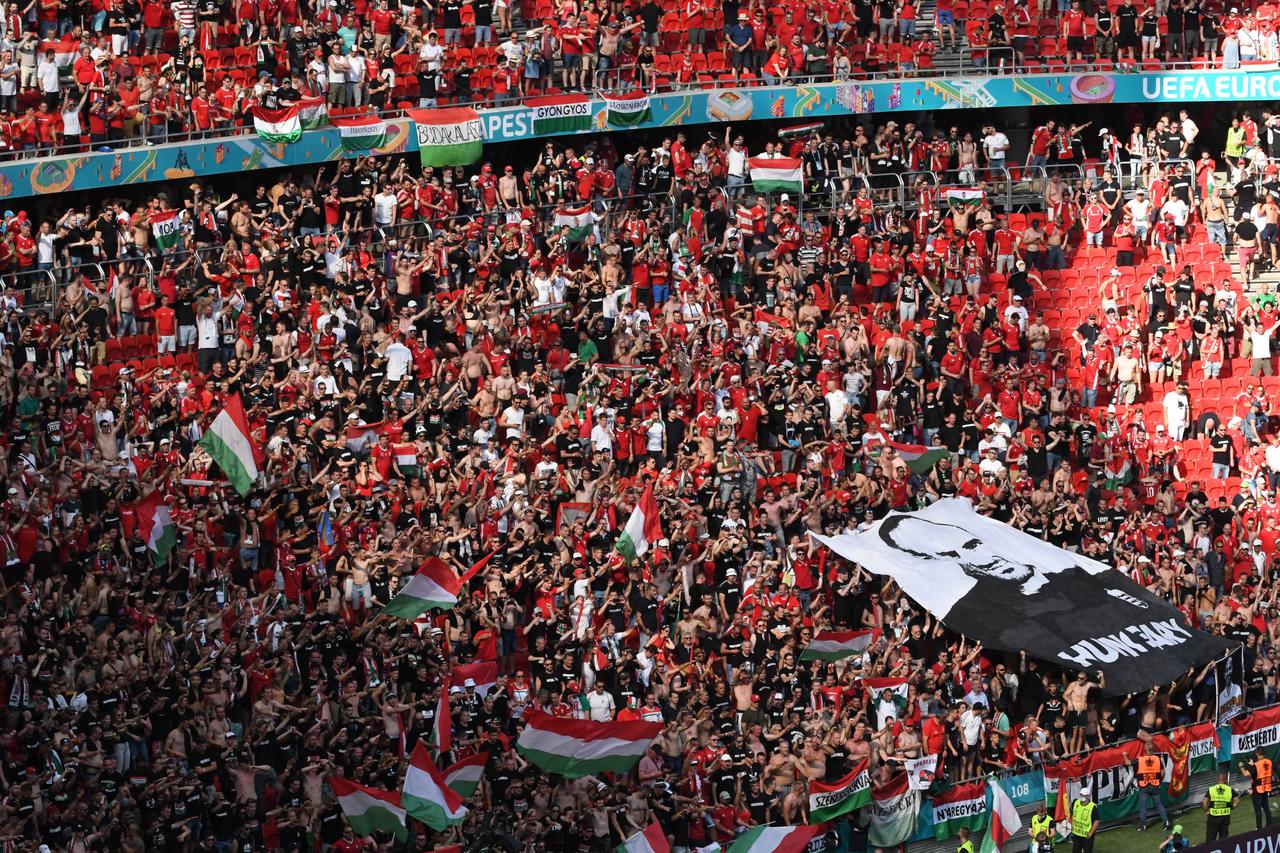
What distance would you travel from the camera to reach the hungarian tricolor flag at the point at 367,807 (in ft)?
90.1

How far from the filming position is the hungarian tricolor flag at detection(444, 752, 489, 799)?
2816cm

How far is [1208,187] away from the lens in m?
40.8

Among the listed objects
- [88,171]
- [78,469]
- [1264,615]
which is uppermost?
[88,171]

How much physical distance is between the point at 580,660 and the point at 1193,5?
19826mm

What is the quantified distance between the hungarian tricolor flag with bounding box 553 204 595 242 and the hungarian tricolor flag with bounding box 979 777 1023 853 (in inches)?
510

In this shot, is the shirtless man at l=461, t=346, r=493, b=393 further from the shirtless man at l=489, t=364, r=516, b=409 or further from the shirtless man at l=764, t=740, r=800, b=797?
the shirtless man at l=764, t=740, r=800, b=797

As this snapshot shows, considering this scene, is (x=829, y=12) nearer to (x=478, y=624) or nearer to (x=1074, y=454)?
(x=1074, y=454)

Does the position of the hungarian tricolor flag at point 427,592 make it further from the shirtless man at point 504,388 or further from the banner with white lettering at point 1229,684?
the banner with white lettering at point 1229,684

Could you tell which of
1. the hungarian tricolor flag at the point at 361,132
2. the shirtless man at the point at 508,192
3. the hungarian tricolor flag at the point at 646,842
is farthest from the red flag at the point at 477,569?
the hungarian tricolor flag at the point at 361,132

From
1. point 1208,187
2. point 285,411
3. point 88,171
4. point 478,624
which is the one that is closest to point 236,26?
point 88,171

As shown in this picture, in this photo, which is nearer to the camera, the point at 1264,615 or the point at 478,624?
the point at 478,624

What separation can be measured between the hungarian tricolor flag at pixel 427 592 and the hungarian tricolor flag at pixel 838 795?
5.17m

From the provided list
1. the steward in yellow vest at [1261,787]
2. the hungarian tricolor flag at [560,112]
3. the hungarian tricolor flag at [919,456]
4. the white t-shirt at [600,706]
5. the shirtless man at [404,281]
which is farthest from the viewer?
the hungarian tricolor flag at [560,112]

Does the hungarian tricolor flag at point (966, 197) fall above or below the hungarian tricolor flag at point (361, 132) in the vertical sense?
below
